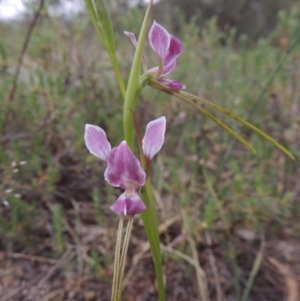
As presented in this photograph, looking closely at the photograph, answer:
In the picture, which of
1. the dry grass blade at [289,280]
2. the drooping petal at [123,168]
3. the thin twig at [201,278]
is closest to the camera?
the drooping petal at [123,168]

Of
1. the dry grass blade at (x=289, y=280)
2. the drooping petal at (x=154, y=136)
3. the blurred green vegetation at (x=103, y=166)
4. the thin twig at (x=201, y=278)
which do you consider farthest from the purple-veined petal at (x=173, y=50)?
the dry grass blade at (x=289, y=280)

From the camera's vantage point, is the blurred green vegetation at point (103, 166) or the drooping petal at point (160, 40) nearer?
the drooping petal at point (160, 40)

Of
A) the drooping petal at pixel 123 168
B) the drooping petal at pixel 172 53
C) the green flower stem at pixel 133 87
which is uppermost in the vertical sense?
the drooping petal at pixel 172 53

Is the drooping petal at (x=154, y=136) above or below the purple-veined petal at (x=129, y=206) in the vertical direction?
above

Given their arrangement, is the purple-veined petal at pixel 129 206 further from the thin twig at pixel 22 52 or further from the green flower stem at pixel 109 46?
the thin twig at pixel 22 52

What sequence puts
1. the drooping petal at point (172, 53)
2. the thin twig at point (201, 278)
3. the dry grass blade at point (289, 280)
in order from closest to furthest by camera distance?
the drooping petal at point (172, 53) < the thin twig at point (201, 278) < the dry grass blade at point (289, 280)

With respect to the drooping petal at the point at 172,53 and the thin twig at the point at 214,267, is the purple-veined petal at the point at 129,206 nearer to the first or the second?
the drooping petal at the point at 172,53

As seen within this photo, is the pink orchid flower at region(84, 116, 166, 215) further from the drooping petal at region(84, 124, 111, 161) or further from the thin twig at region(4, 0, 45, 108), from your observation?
the thin twig at region(4, 0, 45, 108)
